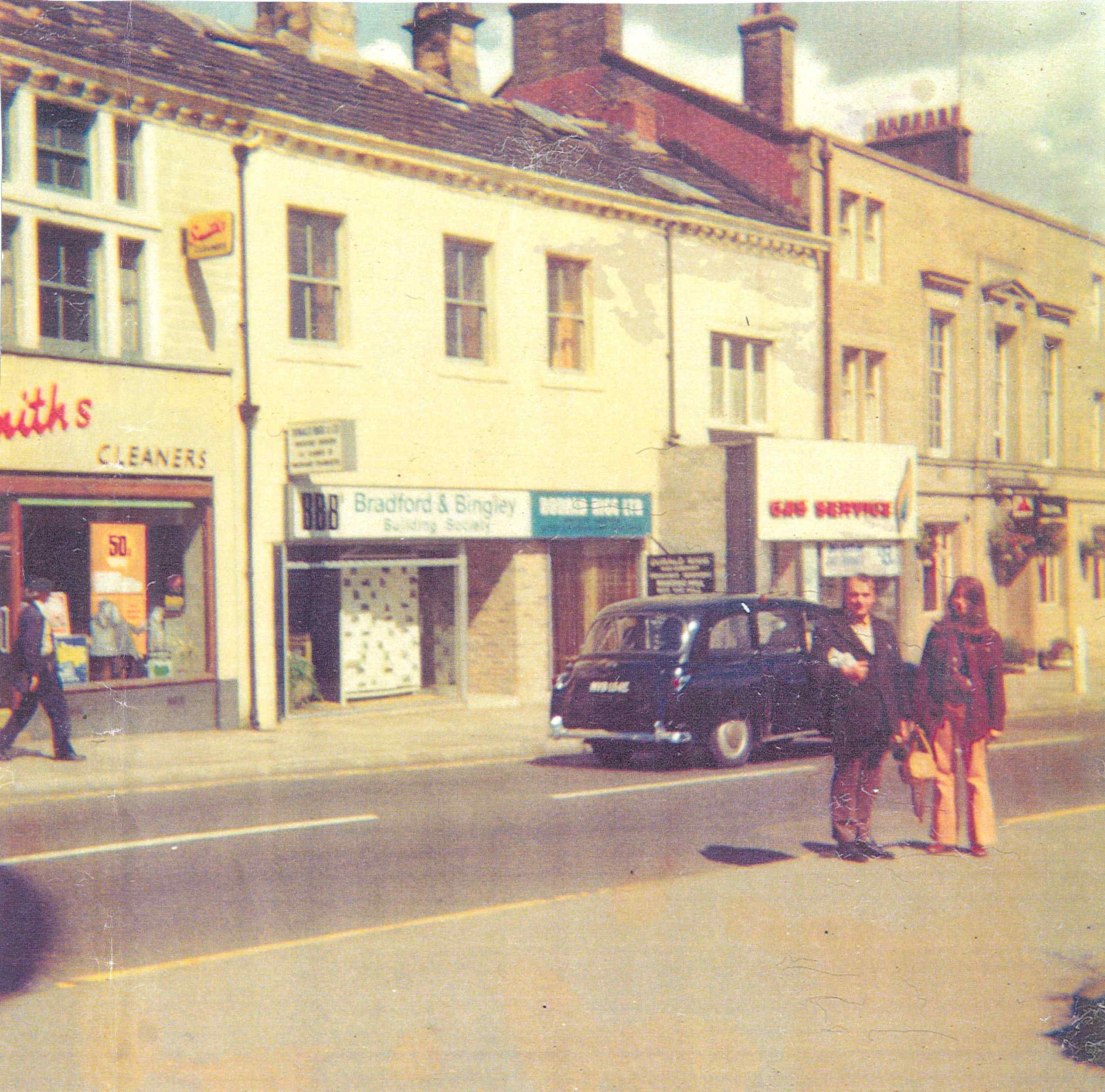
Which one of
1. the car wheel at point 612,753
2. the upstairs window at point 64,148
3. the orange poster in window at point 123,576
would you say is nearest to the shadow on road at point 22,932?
the orange poster in window at point 123,576

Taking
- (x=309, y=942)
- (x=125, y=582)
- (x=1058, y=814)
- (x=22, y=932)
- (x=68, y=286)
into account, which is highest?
(x=68, y=286)

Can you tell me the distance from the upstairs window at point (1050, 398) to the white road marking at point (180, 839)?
531cm

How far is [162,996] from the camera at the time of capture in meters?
5.12

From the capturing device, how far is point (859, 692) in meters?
5.78

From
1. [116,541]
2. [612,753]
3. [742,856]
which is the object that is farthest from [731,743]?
[116,541]

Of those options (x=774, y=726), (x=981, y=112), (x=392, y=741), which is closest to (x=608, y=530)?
(x=774, y=726)

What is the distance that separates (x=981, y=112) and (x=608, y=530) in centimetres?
359

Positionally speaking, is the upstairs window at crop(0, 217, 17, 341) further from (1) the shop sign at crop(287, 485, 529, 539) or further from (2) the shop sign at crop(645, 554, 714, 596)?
(2) the shop sign at crop(645, 554, 714, 596)

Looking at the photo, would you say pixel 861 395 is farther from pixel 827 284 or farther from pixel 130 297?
pixel 130 297

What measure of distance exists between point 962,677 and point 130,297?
953 cm

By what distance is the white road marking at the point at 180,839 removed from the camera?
8102mm

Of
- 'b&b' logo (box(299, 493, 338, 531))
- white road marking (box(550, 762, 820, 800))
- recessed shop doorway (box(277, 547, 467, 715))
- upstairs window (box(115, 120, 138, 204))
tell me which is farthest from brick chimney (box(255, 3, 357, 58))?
white road marking (box(550, 762, 820, 800))

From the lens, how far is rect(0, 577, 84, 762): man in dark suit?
895 cm

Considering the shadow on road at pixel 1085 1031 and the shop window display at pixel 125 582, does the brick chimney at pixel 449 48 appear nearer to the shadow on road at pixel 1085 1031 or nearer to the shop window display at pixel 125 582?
the shop window display at pixel 125 582
